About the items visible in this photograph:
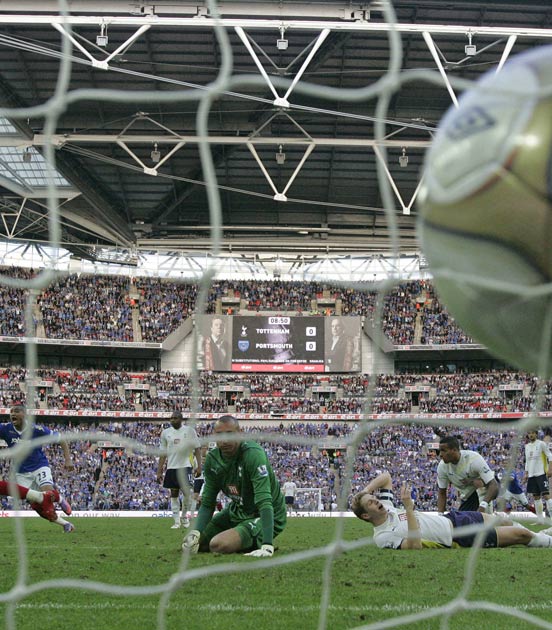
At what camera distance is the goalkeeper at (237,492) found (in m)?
6.33

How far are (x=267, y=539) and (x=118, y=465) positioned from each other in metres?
25.7

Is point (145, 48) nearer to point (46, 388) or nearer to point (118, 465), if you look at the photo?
point (118, 465)

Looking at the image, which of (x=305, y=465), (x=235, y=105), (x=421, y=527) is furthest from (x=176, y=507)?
(x=305, y=465)

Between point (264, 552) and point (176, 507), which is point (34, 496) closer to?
point (264, 552)

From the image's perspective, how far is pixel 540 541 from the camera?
771 centimetres

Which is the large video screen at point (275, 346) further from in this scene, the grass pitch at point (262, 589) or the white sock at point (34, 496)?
the grass pitch at point (262, 589)

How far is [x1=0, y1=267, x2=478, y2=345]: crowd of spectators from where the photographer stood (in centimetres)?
3941

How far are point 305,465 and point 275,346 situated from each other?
8265 mm

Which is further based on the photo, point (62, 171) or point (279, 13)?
point (62, 171)

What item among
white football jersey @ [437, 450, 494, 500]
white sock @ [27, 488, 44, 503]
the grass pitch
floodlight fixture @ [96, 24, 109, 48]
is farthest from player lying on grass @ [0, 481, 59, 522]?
floodlight fixture @ [96, 24, 109, 48]

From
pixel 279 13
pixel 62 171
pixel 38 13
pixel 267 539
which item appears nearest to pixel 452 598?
pixel 267 539

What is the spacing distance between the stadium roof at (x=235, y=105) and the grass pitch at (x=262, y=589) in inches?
354

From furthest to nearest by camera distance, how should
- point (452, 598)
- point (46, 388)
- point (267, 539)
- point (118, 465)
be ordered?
point (46, 388) < point (118, 465) < point (267, 539) < point (452, 598)

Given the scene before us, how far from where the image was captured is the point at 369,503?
684cm
